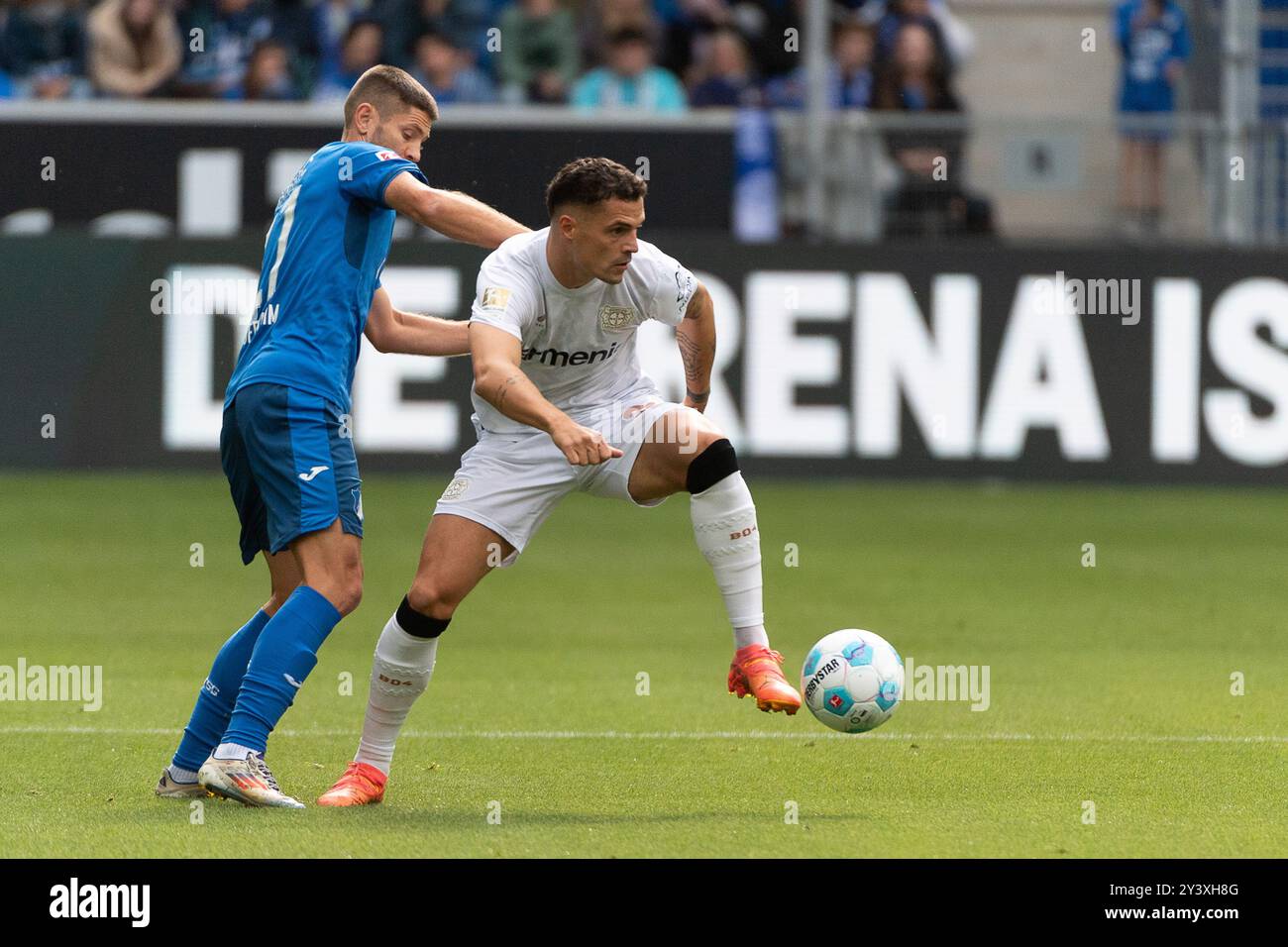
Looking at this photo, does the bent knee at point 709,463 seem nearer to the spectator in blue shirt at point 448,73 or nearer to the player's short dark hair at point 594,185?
the player's short dark hair at point 594,185

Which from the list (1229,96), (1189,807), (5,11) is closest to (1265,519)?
(1229,96)

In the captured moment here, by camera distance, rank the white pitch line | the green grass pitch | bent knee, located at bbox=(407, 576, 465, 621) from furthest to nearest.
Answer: the white pitch line → bent knee, located at bbox=(407, 576, 465, 621) → the green grass pitch

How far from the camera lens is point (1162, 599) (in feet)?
38.0

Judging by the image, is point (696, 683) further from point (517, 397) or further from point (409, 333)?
point (517, 397)

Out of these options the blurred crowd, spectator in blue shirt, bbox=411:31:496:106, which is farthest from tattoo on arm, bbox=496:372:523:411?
spectator in blue shirt, bbox=411:31:496:106

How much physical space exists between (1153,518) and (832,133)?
3877 millimetres

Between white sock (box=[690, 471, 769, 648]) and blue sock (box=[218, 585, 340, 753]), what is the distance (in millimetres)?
1279

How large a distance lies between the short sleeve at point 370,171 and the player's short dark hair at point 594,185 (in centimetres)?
44

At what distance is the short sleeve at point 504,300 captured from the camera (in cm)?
650

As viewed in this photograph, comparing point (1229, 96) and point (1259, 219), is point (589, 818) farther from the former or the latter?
point (1229, 96)

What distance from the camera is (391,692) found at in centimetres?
667

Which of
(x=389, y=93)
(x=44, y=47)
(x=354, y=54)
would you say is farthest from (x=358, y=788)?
(x=44, y=47)

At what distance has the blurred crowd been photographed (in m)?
17.4

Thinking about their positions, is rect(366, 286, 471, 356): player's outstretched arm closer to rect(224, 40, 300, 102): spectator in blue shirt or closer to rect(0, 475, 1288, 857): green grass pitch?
rect(0, 475, 1288, 857): green grass pitch
